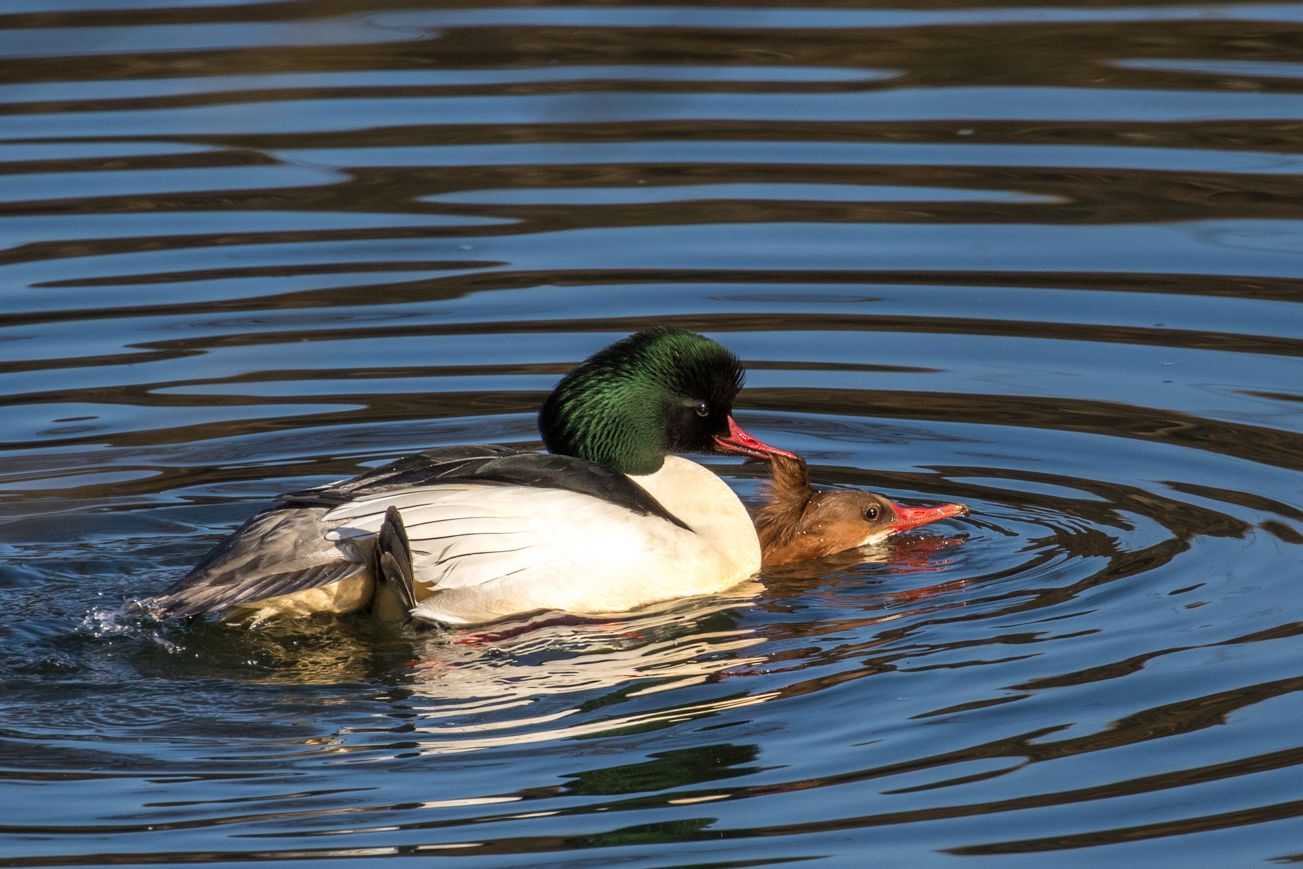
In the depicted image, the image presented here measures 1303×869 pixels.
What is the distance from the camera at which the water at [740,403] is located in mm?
5398

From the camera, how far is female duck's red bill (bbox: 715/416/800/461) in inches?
321

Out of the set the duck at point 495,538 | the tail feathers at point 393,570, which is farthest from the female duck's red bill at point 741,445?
the tail feathers at point 393,570

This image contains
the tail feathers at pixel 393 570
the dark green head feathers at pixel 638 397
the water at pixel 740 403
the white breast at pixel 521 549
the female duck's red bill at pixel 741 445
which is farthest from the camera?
the female duck's red bill at pixel 741 445

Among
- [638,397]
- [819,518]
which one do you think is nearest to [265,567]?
[638,397]

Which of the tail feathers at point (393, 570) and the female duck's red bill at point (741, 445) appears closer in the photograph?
the tail feathers at point (393, 570)

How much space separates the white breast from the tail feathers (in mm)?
94

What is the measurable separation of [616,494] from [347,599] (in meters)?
1.07

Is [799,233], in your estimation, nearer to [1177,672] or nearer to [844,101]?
[844,101]

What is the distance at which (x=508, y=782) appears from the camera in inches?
219

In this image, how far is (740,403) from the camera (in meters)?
9.84

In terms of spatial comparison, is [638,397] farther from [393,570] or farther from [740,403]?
[740,403]

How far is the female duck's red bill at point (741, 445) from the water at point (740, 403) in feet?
1.65

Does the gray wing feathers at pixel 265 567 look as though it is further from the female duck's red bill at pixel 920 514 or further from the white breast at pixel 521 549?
the female duck's red bill at pixel 920 514

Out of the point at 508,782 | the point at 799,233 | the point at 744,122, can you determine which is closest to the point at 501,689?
the point at 508,782
